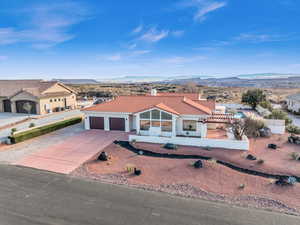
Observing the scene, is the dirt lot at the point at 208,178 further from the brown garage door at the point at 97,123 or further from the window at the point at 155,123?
the brown garage door at the point at 97,123

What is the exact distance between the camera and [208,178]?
13.2m

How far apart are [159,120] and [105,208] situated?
39.9 ft

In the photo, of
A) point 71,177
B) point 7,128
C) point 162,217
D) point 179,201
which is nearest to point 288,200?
point 179,201

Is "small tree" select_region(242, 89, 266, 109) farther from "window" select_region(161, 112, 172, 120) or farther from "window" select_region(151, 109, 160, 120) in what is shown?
"window" select_region(151, 109, 160, 120)

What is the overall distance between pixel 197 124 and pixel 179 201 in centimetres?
1155

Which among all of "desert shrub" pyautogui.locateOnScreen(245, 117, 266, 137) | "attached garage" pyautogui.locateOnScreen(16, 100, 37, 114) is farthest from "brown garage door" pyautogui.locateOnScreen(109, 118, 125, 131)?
"attached garage" pyautogui.locateOnScreen(16, 100, 37, 114)

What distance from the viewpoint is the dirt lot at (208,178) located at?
36.3 feet

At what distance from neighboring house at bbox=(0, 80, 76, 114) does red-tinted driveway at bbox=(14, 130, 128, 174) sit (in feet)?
54.0

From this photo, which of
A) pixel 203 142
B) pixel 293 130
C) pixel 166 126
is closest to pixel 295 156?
pixel 203 142

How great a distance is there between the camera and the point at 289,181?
12.3m

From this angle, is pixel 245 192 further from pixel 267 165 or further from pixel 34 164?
pixel 34 164

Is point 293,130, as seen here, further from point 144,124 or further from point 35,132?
point 35,132

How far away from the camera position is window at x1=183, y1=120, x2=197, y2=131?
21.3 meters

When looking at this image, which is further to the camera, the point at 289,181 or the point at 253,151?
the point at 253,151
